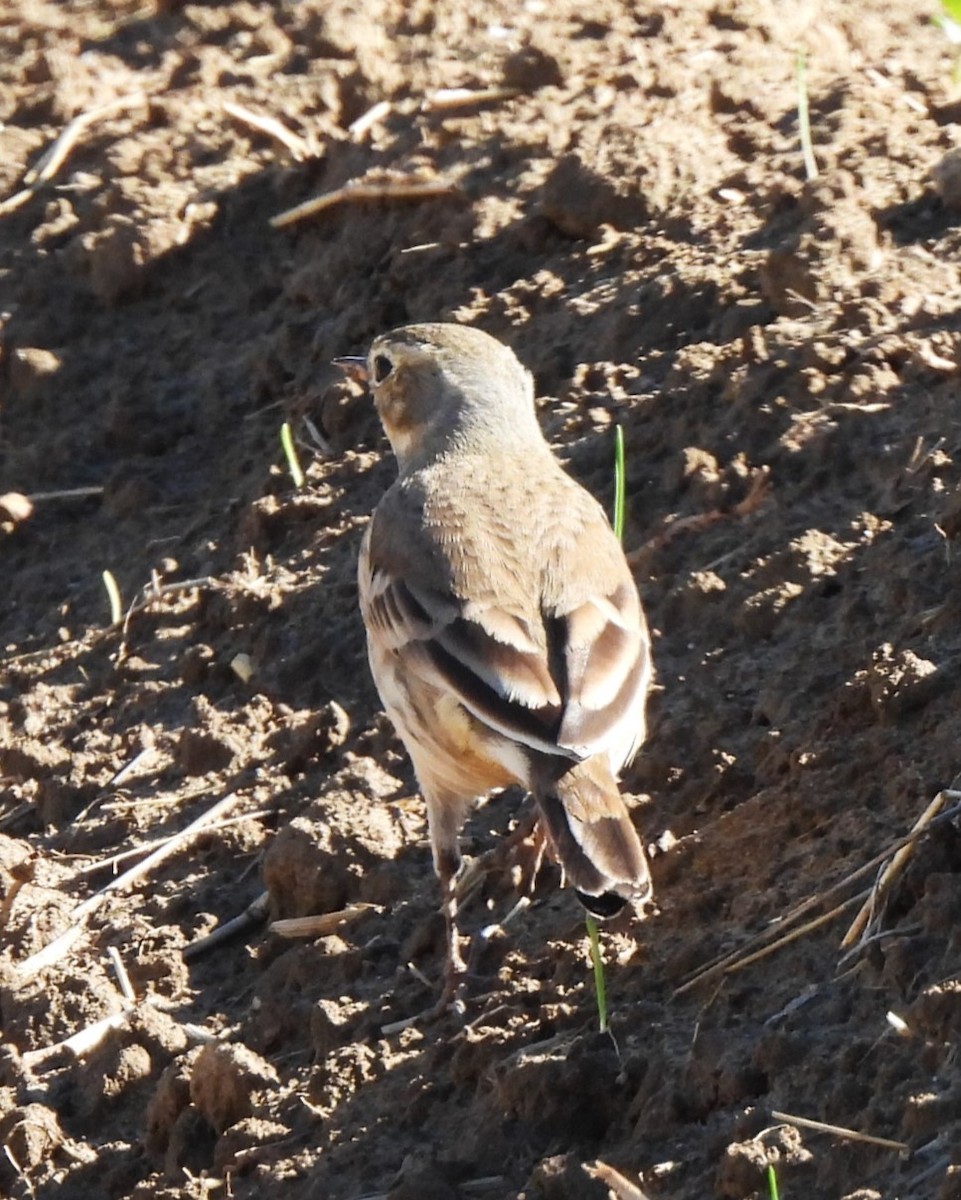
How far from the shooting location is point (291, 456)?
24.7ft

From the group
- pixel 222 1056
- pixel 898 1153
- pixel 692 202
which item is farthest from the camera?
pixel 692 202

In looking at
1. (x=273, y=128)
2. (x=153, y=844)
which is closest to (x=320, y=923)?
(x=153, y=844)

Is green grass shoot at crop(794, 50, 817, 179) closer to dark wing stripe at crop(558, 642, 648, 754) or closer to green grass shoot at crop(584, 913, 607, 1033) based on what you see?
dark wing stripe at crop(558, 642, 648, 754)

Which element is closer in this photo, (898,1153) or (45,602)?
(898,1153)

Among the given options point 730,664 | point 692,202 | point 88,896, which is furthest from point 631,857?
point 692,202

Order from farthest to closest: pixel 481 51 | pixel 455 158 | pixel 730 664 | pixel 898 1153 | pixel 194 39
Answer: pixel 194 39 < pixel 481 51 < pixel 455 158 < pixel 730 664 < pixel 898 1153

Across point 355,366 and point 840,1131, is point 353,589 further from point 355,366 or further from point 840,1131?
point 840,1131

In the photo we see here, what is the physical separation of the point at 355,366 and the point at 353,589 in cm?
80

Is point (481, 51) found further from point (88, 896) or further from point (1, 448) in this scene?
point (88, 896)

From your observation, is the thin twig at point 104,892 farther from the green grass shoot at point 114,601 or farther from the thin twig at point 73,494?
the thin twig at point 73,494

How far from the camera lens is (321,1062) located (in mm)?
5387

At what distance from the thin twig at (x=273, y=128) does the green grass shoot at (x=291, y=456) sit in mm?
1664

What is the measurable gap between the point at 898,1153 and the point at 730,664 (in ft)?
7.70

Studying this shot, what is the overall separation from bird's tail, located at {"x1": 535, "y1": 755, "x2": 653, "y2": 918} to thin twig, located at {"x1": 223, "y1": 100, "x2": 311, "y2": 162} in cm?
480
